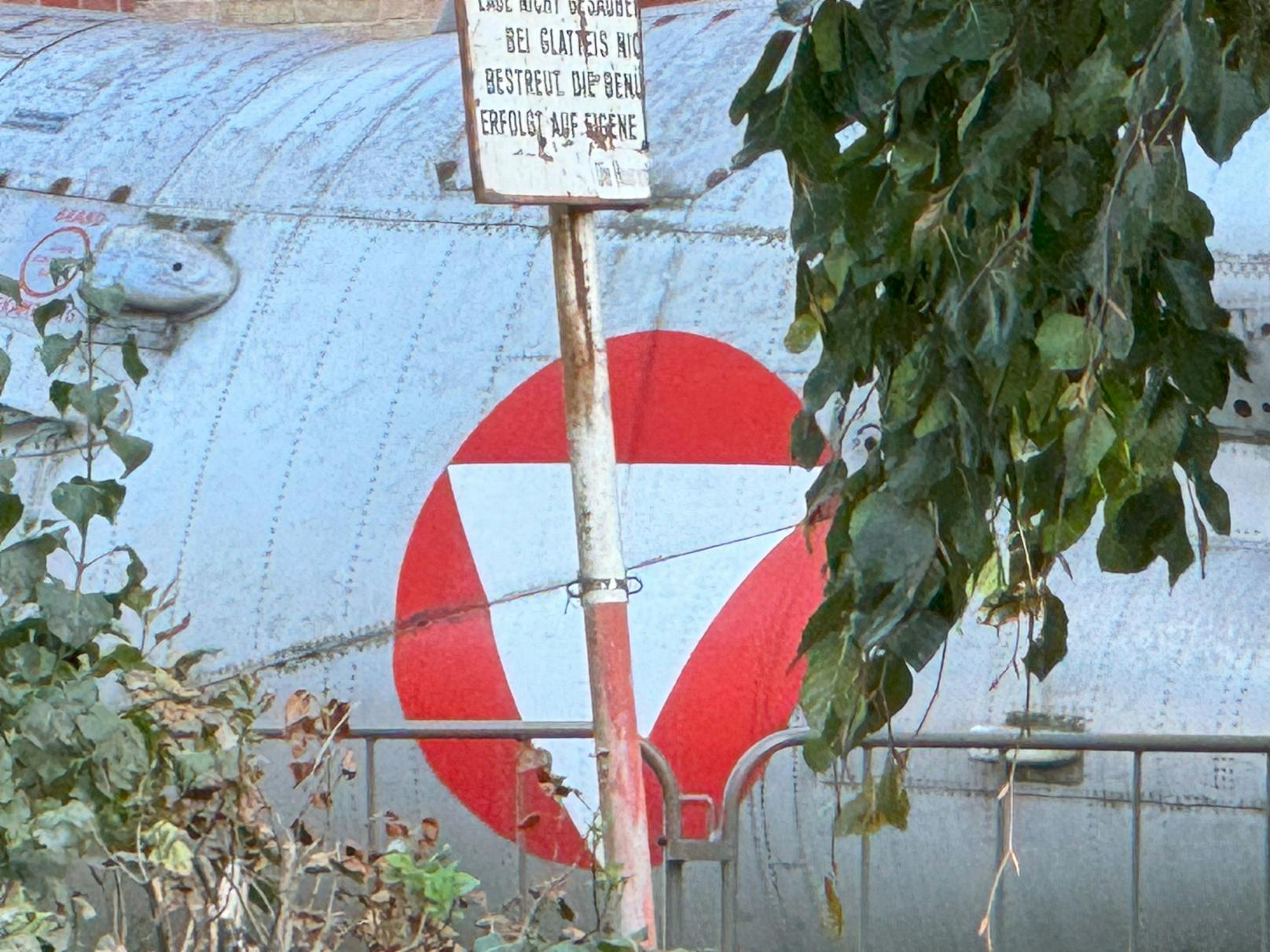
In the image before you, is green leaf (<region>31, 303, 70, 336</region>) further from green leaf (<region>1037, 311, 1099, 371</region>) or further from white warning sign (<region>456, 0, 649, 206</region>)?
green leaf (<region>1037, 311, 1099, 371</region>)

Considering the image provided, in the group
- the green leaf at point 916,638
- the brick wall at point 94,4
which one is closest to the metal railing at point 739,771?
the green leaf at point 916,638

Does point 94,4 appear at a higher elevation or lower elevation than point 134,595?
higher

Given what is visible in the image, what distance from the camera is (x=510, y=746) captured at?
474cm

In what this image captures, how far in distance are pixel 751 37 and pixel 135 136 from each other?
186 cm

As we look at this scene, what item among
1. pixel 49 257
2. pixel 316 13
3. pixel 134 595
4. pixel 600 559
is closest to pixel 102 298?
pixel 134 595

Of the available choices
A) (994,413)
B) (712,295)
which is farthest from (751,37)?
(994,413)

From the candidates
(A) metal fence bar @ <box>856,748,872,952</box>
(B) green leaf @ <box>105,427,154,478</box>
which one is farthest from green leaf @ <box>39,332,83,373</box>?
(A) metal fence bar @ <box>856,748,872,952</box>

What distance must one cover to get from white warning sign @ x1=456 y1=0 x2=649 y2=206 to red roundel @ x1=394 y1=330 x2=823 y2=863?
116cm

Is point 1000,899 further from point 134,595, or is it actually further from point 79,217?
point 79,217

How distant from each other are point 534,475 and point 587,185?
140 centimetres

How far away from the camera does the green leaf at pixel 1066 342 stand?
2146 mm

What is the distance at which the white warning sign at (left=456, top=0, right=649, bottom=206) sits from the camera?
3.45 metres

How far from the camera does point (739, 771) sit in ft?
13.9

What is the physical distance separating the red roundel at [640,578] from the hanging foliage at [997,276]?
1.95 metres
